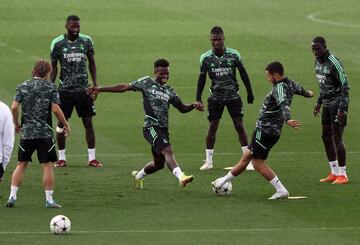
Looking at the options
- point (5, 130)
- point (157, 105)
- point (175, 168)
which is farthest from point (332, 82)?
point (5, 130)

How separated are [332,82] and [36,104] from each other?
5690 millimetres

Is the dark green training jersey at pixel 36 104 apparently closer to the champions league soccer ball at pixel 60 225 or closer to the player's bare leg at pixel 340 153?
the champions league soccer ball at pixel 60 225

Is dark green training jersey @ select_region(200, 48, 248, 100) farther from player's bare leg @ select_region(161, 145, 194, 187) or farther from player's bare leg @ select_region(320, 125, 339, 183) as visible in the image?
player's bare leg @ select_region(161, 145, 194, 187)

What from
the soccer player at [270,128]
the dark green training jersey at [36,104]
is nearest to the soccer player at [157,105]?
the soccer player at [270,128]

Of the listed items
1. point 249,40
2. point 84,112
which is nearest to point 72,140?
point 84,112

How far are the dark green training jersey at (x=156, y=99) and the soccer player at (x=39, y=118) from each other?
1934mm

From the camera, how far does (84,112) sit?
25.8 meters

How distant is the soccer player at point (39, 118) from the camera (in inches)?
817

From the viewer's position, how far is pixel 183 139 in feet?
96.4

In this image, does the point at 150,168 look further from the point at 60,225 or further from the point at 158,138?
the point at 60,225

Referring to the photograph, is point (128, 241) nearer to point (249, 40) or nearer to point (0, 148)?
point (0, 148)

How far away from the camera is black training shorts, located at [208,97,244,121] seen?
25.3 metres

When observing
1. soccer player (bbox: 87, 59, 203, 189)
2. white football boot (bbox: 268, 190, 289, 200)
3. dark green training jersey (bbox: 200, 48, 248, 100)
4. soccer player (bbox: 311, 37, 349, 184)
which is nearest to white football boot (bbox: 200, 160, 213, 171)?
dark green training jersey (bbox: 200, 48, 248, 100)

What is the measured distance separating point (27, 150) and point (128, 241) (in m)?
3.52
